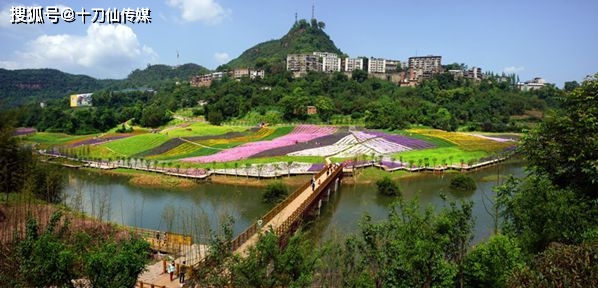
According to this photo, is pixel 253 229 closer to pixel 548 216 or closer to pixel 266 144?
pixel 548 216

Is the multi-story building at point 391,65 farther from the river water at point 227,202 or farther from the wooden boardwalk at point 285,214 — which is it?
the wooden boardwalk at point 285,214

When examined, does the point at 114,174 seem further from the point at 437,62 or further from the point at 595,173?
the point at 437,62

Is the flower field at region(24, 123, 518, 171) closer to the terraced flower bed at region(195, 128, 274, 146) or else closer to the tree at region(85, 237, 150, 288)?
the terraced flower bed at region(195, 128, 274, 146)

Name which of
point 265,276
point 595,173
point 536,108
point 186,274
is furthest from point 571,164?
point 536,108

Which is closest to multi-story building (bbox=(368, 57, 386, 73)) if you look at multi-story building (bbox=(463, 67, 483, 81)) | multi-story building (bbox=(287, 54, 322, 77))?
multi-story building (bbox=(287, 54, 322, 77))

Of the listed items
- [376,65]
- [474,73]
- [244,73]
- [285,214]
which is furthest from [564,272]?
[474,73]
